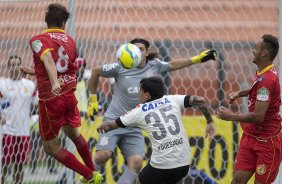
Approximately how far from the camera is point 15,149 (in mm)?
9969

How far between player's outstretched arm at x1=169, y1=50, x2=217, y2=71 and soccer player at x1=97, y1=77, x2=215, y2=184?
0.91 meters

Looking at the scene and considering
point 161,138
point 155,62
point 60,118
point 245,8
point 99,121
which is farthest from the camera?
point 99,121

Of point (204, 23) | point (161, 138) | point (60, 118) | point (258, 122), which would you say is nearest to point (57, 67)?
point (60, 118)

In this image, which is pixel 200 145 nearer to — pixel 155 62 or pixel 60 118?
pixel 155 62

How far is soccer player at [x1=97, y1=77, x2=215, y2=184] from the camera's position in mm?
6855

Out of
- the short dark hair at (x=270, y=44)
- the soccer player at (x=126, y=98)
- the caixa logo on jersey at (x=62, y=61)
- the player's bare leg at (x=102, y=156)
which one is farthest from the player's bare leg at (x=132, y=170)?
the short dark hair at (x=270, y=44)

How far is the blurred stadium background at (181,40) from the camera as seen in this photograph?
8867 mm

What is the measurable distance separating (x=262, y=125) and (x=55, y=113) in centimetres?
186

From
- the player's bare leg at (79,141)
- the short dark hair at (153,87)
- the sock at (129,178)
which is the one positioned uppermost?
the short dark hair at (153,87)

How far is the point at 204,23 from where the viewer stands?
9.09 m

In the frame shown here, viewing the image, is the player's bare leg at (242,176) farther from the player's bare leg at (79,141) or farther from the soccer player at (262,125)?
the player's bare leg at (79,141)

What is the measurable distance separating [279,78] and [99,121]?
255 cm

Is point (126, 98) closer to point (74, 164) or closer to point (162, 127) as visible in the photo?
point (74, 164)

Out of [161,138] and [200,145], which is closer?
[161,138]
